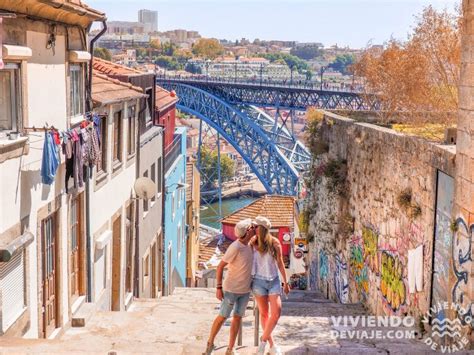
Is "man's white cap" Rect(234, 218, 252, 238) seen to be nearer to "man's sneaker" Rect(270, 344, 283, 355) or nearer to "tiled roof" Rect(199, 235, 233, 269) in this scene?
"man's sneaker" Rect(270, 344, 283, 355)

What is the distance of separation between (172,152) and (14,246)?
1273cm

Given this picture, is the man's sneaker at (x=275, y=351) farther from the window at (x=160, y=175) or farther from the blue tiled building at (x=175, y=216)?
the blue tiled building at (x=175, y=216)

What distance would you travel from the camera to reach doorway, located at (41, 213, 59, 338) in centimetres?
724

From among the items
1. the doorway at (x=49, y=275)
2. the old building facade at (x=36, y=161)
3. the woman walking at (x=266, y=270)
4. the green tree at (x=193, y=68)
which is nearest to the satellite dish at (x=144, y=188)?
the old building facade at (x=36, y=161)

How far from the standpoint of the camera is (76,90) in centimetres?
873

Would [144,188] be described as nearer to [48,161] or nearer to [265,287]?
[48,161]

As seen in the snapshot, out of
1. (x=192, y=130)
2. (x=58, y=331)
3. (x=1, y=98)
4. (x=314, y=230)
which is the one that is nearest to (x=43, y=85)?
(x=1, y=98)

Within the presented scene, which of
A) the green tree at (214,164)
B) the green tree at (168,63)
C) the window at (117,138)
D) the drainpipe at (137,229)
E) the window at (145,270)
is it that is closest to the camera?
the window at (117,138)

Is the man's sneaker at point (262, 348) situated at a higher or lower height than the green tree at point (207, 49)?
lower

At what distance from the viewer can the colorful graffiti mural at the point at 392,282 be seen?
338 inches

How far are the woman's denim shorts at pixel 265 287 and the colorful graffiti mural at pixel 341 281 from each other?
19.4ft

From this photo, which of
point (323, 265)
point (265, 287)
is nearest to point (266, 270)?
point (265, 287)

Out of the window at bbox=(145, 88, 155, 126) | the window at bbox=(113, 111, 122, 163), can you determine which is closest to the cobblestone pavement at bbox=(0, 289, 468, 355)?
the window at bbox=(113, 111, 122, 163)

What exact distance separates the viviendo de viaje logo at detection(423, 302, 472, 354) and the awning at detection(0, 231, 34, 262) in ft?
10.9
